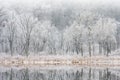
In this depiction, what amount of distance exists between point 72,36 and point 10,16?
6459mm

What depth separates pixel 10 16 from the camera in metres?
37.7

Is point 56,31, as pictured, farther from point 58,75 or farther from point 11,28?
point 58,75

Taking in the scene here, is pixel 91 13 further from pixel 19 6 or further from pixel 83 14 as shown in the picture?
pixel 19 6

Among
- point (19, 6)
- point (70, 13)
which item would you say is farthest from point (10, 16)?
point (70, 13)

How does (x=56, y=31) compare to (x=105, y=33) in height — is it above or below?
above

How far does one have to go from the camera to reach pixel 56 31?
40.0 metres

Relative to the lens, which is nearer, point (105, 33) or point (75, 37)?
point (105, 33)

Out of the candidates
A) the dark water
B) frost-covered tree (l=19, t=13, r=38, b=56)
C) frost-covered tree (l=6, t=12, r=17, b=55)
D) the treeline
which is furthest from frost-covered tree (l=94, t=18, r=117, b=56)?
the dark water

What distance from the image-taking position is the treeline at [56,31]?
37469 mm

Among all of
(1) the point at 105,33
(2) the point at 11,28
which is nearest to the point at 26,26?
(2) the point at 11,28

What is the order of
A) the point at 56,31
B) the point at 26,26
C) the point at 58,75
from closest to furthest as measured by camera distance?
1. the point at 58,75
2. the point at 26,26
3. the point at 56,31

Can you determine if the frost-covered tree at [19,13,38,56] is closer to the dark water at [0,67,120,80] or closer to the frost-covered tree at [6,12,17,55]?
the frost-covered tree at [6,12,17,55]

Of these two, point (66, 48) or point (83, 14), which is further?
point (66, 48)

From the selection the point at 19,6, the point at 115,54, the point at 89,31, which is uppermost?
the point at 19,6
